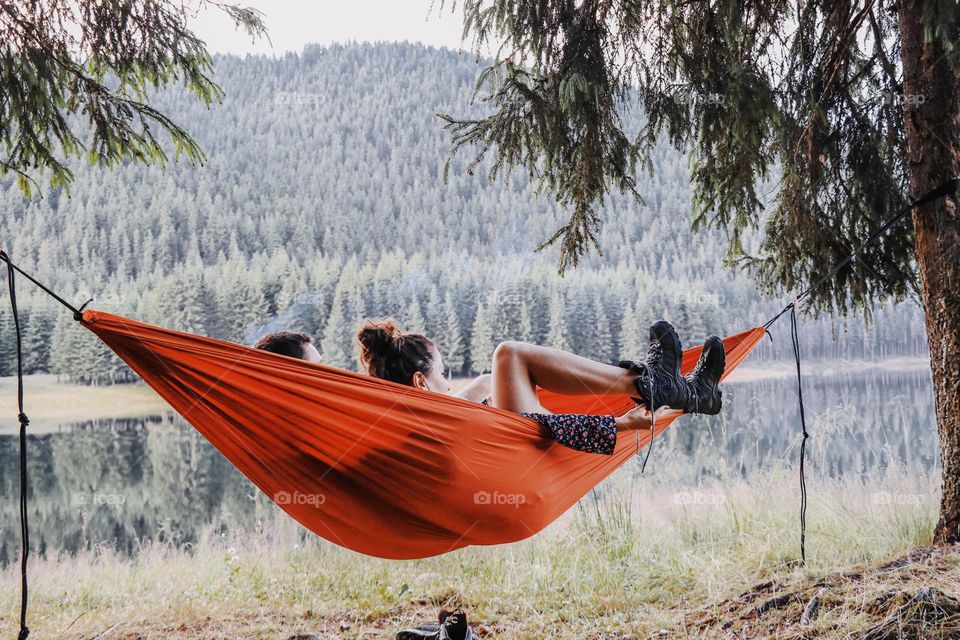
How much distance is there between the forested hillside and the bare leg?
8.41m

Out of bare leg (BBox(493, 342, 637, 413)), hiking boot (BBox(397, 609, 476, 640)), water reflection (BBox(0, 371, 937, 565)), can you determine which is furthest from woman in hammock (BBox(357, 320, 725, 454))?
water reflection (BBox(0, 371, 937, 565))

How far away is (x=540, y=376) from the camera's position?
1.67m

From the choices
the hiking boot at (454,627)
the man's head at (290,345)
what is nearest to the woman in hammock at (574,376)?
the man's head at (290,345)

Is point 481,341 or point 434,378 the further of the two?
point 481,341

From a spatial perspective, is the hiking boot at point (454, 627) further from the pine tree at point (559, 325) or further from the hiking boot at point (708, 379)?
the pine tree at point (559, 325)

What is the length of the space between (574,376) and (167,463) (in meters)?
10.9

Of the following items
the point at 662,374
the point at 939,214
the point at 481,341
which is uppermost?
the point at 481,341

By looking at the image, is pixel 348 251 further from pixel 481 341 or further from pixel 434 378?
pixel 434 378

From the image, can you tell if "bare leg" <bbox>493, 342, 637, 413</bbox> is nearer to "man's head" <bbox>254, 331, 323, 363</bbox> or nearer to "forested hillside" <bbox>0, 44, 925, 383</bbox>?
"man's head" <bbox>254, 331, 323, 363</bbox>

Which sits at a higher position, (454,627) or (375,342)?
(375,342)

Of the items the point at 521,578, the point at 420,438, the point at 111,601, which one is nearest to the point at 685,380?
the point at 420,438

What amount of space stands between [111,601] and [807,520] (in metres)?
2.93

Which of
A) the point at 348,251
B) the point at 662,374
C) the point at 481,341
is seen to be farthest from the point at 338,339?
the point at 662,374

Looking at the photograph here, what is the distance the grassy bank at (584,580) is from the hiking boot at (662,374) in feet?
2.26
